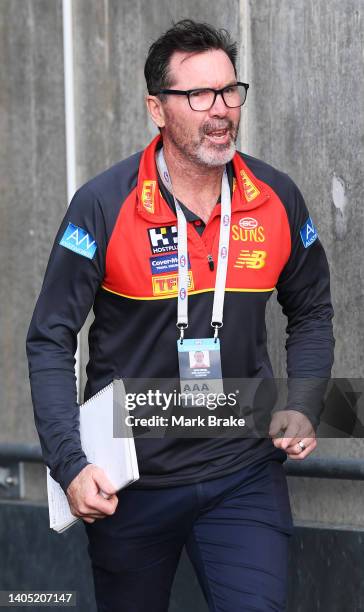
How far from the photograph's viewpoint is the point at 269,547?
3.96 m

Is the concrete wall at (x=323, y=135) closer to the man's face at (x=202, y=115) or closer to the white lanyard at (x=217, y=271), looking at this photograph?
the man's face at (x=202, y=115)

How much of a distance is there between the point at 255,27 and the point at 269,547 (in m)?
2.17

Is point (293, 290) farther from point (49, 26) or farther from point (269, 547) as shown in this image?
point (49, 26)

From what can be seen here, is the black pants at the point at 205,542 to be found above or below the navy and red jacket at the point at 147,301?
below

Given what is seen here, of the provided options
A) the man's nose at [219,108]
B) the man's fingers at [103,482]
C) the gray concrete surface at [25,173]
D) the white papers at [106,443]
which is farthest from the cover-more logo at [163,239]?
the gray concrete surface at [25,173]

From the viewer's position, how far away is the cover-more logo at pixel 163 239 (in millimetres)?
4055

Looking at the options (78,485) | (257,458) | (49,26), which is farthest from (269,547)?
(49,26)

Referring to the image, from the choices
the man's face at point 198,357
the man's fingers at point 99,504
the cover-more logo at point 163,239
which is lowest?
the man's fingers at point 99,504

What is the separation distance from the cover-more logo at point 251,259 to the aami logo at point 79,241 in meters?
0.45

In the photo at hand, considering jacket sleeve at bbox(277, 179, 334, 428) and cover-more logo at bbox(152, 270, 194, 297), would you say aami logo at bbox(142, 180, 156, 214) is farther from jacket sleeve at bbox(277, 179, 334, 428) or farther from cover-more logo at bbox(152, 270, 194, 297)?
jacket sleeve at bbox(277, 179, 334, 428)

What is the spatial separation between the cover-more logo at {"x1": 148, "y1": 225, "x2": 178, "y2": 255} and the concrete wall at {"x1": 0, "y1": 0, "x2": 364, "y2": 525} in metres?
1.07

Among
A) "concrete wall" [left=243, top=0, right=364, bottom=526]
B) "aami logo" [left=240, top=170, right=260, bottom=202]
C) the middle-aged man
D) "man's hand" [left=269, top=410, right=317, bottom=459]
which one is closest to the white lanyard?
the middle-aged man

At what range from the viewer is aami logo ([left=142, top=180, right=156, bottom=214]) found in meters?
4.10

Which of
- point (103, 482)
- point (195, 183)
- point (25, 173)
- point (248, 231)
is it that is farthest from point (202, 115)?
point (25, 173)
